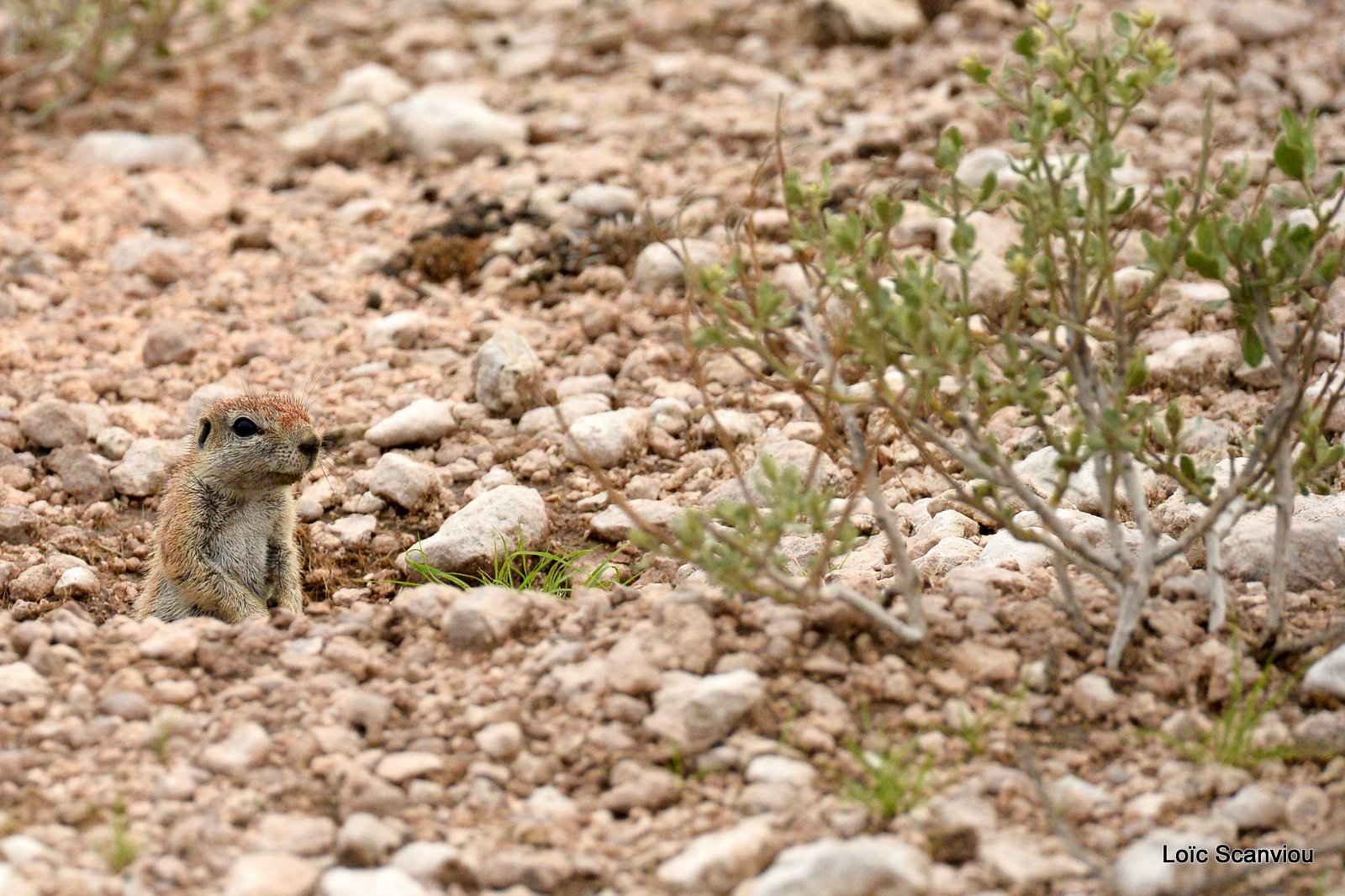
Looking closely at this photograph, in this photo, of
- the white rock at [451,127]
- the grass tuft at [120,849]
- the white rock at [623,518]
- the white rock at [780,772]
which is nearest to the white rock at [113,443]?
the white rock at [623,518]

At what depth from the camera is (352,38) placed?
31.8ft

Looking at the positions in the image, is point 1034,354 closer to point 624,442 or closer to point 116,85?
point 624,442

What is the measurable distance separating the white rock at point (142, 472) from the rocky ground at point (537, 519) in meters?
0.01

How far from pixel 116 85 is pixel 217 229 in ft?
7.22

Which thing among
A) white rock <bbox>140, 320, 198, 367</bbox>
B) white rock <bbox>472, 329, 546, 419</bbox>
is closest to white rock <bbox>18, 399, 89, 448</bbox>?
white rock <bbox>140, 320, 198, 367</bbox>

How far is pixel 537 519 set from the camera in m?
5.08

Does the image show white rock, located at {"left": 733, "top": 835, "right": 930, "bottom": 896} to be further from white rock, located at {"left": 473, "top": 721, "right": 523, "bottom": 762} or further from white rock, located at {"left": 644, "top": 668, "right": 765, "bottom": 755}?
white rock, located at {"left": 473, "top": 721, "right": 523, "bottom": 762}

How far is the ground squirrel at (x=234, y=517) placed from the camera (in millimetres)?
5125

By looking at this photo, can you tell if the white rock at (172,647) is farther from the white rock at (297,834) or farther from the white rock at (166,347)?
the white rock at (166,347)

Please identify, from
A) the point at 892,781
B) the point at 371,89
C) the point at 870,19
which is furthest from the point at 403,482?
the point at 870,19

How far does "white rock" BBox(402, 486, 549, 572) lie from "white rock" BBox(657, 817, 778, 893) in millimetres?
2137

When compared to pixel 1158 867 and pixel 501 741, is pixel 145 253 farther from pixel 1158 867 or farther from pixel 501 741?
pixel 1158 867

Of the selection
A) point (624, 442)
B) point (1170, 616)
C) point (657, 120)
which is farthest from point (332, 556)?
point (657, 120)
